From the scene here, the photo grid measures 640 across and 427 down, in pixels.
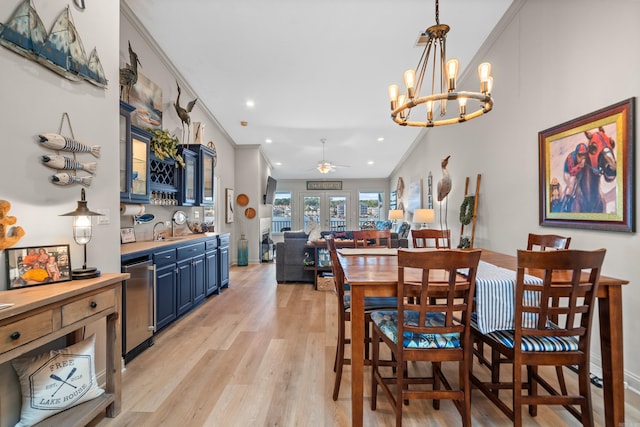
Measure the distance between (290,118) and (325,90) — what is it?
1.25 meters

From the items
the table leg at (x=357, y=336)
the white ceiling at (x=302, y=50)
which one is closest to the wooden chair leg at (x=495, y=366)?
the table leg at (x=357, y=336)

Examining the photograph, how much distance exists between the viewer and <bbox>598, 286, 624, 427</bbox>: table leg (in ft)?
5.33

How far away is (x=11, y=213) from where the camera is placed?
1538 mm

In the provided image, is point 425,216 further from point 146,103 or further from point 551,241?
point 146,103

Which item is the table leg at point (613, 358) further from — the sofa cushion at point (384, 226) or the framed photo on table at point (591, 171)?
the sofa cushion at point (384, 226)

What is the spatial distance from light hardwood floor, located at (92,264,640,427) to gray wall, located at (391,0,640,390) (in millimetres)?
1074

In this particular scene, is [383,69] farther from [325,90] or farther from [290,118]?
[290,118]

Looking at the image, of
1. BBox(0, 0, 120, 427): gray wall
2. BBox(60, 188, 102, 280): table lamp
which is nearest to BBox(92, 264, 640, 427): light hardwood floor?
BBox(0, 0, 120, 427): gray wall

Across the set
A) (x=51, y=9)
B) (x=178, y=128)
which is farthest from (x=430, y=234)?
(x=178, y=128)

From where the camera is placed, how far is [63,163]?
1.77 metres

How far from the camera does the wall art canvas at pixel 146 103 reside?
351 cm

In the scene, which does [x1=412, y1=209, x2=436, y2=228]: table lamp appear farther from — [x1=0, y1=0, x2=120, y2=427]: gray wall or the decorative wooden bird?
[x1=0, y1=0, x2=120, y2=427]: gray wall

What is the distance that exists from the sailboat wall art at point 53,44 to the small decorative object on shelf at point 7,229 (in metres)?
0.83

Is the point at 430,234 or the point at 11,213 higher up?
the point at 11,213
